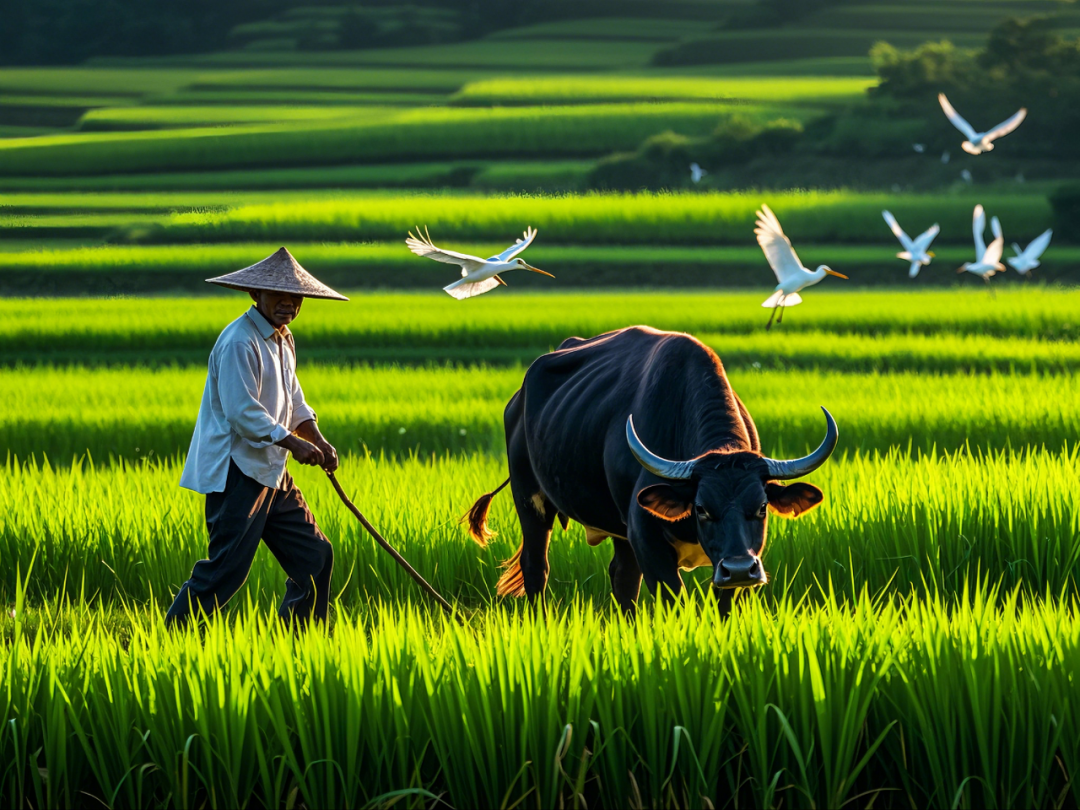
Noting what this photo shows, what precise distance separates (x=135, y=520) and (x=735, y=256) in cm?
2421

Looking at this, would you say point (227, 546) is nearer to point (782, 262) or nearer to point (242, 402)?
point (242, 402)

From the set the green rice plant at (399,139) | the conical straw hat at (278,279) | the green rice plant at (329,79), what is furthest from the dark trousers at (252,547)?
the green rice plant at (329,79)

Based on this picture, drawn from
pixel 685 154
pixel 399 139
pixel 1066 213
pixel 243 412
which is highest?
pixel 399 139

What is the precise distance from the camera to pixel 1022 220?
33.6 metres

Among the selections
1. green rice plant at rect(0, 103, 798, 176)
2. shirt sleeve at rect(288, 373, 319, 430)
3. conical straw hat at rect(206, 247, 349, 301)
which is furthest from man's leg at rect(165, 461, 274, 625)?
green rice plant at rect(0, 103, 798, 176)

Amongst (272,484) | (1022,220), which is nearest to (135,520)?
(272,484)

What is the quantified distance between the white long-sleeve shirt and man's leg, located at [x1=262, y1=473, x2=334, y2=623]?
0.16m

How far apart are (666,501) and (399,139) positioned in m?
39.7

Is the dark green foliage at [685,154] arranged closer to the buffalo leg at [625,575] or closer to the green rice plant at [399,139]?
the green rice plant at [399,139]

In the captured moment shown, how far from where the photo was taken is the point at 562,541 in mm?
6340

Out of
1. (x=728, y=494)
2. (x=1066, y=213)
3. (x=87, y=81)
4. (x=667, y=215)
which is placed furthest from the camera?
(x=87, y=81)

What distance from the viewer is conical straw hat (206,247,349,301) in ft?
14.7

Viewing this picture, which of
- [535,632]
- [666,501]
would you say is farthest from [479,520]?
[535,632]

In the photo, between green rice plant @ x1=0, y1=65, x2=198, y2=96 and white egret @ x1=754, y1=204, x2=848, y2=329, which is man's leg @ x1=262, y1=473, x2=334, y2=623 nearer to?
white egret @ x1=754, y1=204, x2=848, y2=329
